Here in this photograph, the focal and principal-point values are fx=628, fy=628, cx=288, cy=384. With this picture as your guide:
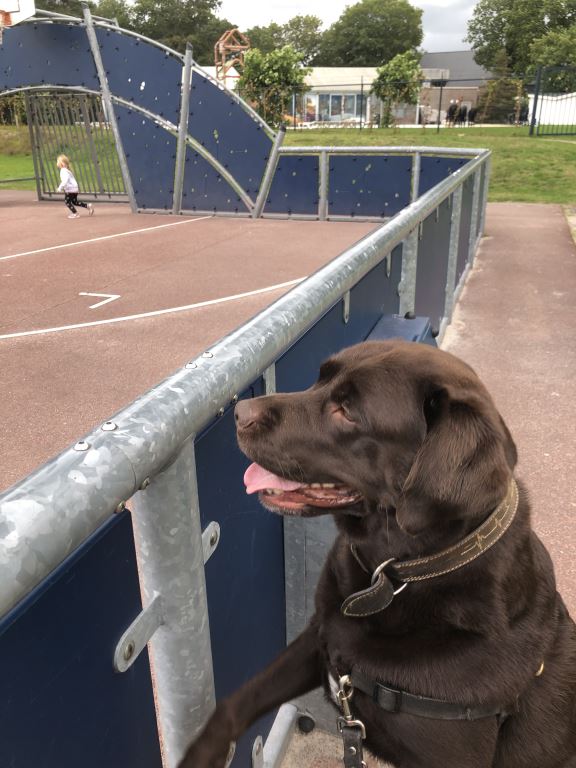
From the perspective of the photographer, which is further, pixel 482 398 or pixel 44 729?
pixel 482 398

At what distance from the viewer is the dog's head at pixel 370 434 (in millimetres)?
1728

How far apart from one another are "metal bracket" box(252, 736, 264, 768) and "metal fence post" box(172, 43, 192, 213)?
1790cm

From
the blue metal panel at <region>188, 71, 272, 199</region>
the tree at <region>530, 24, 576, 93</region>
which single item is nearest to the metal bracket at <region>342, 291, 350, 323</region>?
the blue metal panel at <region>188, 71, 272, 199</region>

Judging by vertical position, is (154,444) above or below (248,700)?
above

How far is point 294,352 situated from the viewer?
8.12 ft

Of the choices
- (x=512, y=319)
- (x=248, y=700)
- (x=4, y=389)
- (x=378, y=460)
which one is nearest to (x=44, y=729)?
(x=248, y=700)

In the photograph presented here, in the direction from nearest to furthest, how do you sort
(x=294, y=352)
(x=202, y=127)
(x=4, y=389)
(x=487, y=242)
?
1. (x=294, y=352)
2. (x=4, y=389)
3. (x=487, y=242)
4. (x=202, y=127)

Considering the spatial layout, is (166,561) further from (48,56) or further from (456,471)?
(48,56)

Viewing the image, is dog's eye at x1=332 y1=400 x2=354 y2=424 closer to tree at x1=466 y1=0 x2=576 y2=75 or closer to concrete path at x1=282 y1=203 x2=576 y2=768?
concrete path at x1=282 y1=203 x2=576 y2=768

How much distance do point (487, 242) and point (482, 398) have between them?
12.8 meters

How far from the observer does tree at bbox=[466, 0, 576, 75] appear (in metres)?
77.9

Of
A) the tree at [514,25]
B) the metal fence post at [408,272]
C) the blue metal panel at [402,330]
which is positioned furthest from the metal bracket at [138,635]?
the tree at [514,25]

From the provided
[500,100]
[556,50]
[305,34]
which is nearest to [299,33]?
[305,34]

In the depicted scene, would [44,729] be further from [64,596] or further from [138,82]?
[138,82]
